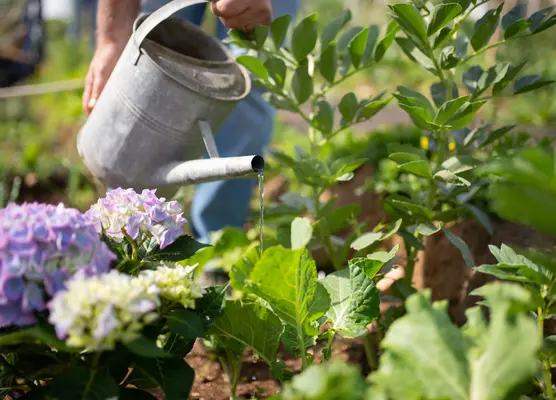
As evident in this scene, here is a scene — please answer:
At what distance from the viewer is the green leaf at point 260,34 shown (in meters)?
1.64

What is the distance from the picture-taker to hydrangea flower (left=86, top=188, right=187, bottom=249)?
1186mm

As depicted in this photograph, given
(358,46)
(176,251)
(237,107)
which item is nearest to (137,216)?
(176,251)

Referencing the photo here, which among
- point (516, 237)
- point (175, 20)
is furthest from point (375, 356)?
point (175, 20)

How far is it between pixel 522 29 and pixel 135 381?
1.15 meters

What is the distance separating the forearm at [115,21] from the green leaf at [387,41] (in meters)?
0.75

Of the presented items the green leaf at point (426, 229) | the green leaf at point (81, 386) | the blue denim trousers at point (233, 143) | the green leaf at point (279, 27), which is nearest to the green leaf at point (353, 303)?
the green leaf at point (426, 229)

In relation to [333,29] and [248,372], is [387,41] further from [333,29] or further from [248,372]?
[248,372]

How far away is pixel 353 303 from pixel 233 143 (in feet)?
4.58

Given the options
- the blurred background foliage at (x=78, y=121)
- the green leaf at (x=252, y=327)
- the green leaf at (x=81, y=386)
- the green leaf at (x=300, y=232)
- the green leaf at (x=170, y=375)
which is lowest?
the blurred background foliage at (x=78, y=121)

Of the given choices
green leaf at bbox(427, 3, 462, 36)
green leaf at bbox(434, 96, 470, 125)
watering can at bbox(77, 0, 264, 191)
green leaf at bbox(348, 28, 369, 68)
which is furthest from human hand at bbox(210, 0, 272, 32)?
green leaf at bbox(434, 96, 470, 125)

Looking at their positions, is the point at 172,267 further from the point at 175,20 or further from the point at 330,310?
the point at 175,20

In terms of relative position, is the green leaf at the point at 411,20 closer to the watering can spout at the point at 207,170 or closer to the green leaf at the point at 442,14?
the green leaf at the point at 442,14

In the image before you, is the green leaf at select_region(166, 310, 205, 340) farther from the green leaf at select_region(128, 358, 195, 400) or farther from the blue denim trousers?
the blue denim trousers

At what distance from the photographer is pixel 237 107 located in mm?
2467
